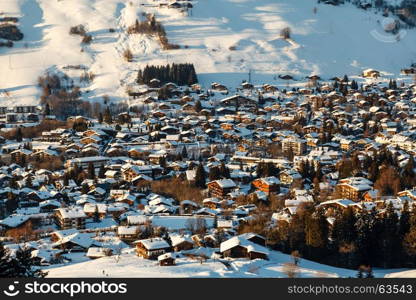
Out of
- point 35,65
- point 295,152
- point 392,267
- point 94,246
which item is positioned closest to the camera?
point 392,267

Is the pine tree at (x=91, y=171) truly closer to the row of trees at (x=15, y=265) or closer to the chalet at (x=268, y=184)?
the chalet at (x=268, y=184)

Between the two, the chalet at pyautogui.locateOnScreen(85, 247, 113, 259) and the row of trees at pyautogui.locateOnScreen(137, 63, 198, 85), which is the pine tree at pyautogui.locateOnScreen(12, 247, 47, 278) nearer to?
the chalet at pyautogui.locateOnScreen(85, 247, 113, 259)

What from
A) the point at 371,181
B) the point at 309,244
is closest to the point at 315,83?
the point at 371,181

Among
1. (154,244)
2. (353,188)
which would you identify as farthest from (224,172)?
(154,244)

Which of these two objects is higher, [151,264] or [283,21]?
[283,21]

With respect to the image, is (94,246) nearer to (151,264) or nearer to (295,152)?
(151,264)

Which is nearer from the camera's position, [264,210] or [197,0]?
[264,210]
